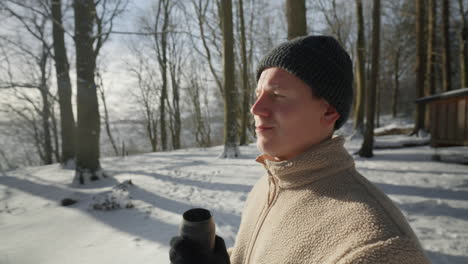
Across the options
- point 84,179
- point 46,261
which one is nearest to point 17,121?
point 84,179

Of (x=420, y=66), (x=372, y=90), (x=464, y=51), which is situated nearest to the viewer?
(x=372, y=90)

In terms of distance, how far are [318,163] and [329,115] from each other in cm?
24

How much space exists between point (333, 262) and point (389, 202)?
30 cm

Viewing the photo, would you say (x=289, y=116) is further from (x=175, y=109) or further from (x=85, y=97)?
(x=175, y=109)

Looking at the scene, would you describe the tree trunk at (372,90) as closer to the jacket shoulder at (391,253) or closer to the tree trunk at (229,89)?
the tree trunk at (229,89)

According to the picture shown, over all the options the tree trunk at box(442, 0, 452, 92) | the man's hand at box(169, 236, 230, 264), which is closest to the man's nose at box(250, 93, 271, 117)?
the man's hand at box(169, 236, 230, 264)

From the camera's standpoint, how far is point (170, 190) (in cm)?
547

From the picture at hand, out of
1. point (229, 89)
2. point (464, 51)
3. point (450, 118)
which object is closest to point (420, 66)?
point (464, 51)

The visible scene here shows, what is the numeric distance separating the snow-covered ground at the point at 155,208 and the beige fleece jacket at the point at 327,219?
2307 mm

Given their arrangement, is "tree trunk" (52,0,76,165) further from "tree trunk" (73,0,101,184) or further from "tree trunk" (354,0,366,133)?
"tree trunk" (354,0,366,133)

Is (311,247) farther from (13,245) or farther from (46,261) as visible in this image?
(13,245)

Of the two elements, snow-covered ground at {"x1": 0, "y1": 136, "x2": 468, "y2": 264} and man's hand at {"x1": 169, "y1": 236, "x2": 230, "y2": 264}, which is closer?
man's hand at {"x1": 169, "y1": 236, "x2": 230, "y2": 264}

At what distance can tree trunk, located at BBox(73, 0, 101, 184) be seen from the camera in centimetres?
617

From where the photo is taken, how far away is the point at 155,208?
4.42m
